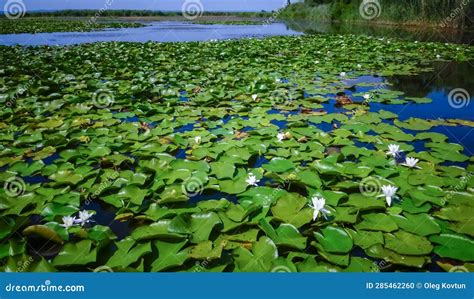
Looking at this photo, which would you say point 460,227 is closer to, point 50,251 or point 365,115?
point 365,115

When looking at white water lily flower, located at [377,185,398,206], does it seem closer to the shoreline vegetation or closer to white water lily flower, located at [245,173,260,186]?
white water lily flower, located at [245,173,260,186]

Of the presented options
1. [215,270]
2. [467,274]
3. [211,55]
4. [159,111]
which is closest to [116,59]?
[211,55]

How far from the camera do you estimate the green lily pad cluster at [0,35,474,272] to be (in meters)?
1.49

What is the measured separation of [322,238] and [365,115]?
81.0 inches

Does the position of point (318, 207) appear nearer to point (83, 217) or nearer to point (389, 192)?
point (389, 192)

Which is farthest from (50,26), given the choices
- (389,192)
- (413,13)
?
(389,192)

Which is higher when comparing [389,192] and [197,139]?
[197,139]

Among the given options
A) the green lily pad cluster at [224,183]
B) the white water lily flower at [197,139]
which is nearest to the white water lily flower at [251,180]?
the green lily pad cluster at [224,183]

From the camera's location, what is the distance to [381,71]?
5516 millimetres

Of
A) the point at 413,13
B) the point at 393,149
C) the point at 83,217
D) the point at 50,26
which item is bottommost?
the point at 83,217

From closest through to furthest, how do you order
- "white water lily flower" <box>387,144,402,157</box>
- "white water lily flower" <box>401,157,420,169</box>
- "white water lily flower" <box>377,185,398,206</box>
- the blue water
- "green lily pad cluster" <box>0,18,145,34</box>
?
"white water lily flower" <box>377,185,398,206</box>, "white water lily flower" <box>401,157,420,169</box>, "white water lily flower" <box>387,144,402,157</box>, the blue water, "green lily pad cluster" <box>0,18,145,34</box>

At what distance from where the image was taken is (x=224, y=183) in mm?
2061

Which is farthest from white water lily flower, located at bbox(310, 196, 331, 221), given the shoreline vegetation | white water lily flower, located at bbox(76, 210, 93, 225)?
the shoreline vegetation

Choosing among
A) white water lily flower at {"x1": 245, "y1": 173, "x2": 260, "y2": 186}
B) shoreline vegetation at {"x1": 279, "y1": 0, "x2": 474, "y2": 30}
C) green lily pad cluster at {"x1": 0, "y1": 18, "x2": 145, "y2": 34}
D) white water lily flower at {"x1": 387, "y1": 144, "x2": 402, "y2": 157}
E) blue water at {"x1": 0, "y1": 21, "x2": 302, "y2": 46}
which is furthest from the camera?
green lily pad cluster at {"x1": 0, "y1": 18, "x2": 145, "y2": 34}
